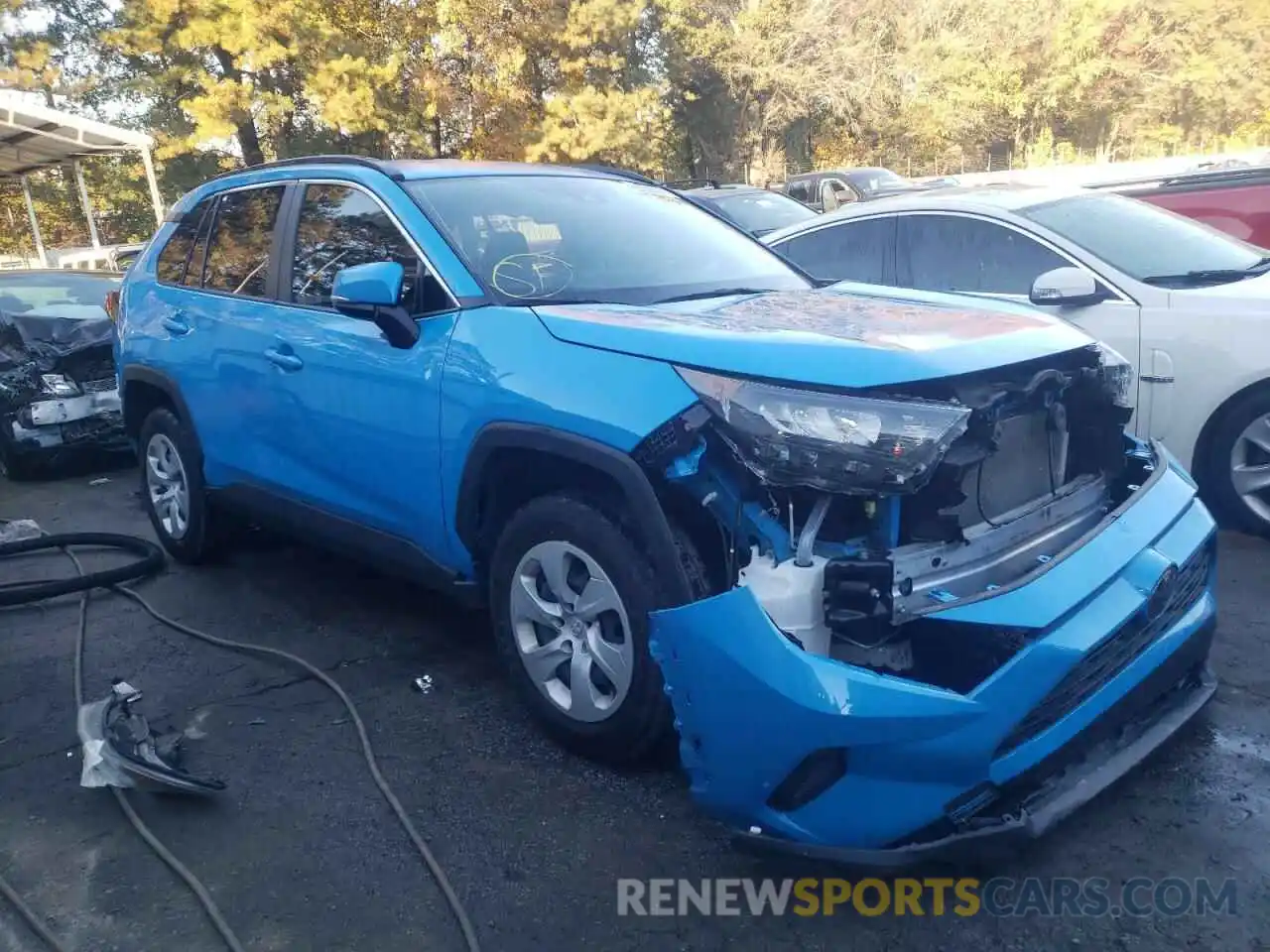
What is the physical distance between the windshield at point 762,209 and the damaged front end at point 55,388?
6859mm

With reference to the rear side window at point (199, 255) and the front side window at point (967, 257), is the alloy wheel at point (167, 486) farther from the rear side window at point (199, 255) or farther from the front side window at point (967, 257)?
the front side window at point (967, 257)

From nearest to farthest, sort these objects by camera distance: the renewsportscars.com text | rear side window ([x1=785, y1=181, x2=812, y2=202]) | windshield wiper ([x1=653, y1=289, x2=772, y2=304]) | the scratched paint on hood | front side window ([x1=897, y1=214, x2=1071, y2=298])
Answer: the renewsportscars.com text, the scratched paint on hood, windshield wiper ([x1=653, y1=289, x2=772, y2=304]), front side window ([x1=897, y1=214, x2=1071, y2=298]), rear side window ([x1=785, y1=181, x2=812, y2=202])

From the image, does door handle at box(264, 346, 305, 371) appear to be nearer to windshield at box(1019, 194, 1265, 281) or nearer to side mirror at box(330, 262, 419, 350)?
side mirror at box(330, 262, 419, 350)

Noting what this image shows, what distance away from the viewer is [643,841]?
282cm

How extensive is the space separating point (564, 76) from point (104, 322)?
57.6 feet

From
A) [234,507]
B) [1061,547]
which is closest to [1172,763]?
[1061,547]

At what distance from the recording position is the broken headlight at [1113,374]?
304 cm

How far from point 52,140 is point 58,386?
9200 mm

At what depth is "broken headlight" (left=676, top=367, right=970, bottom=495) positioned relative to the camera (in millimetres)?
2383

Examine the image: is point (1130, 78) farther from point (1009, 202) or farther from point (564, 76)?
point (1009, 202)

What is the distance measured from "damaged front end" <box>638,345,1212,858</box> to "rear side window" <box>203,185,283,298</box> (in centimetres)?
249

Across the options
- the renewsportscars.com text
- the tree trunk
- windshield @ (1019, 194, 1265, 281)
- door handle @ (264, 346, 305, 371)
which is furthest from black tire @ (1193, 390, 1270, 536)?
the tree trunk

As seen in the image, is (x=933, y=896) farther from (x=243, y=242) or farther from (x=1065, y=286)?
(x=243, y=242)

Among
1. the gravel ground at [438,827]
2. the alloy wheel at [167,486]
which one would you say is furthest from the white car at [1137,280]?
the alloy wheel at [167,486]
